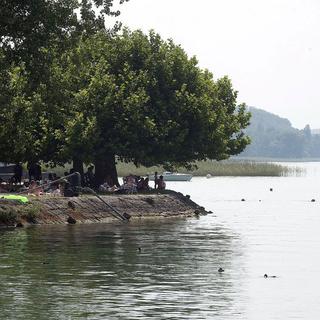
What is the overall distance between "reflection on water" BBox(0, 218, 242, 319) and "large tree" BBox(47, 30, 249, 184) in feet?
58.8

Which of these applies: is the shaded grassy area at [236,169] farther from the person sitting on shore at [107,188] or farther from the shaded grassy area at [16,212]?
the shaded grassy area at [16,212]

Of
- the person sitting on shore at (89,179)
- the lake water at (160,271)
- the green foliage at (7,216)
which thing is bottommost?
the lake water at (160,271)

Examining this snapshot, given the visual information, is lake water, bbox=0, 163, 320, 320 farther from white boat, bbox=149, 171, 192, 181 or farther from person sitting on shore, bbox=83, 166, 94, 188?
white boat, bbox=149, 171, 192, 181

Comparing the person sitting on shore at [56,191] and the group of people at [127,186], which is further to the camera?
the group of people at [127,186]

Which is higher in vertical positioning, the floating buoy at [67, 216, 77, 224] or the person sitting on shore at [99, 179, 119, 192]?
the person sitting on shore at [99, 179, 119, 192]

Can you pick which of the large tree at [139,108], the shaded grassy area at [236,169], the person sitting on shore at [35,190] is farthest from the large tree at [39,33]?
the shaded grassy area at [236,169]

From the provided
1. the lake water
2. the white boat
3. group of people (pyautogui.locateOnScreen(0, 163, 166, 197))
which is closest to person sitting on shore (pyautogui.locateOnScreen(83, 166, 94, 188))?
group of people (pyautogui.locateOnScreen(0, 163, 166, 197))

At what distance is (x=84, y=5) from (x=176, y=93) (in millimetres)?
29020

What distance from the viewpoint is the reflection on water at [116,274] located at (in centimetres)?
3156

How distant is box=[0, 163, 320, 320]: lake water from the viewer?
3170cm

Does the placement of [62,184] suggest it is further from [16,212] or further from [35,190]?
[16,212]

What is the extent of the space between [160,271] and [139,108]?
39180mm

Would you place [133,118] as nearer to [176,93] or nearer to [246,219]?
[176,93]

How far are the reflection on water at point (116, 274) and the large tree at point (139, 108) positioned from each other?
17.9 meters
